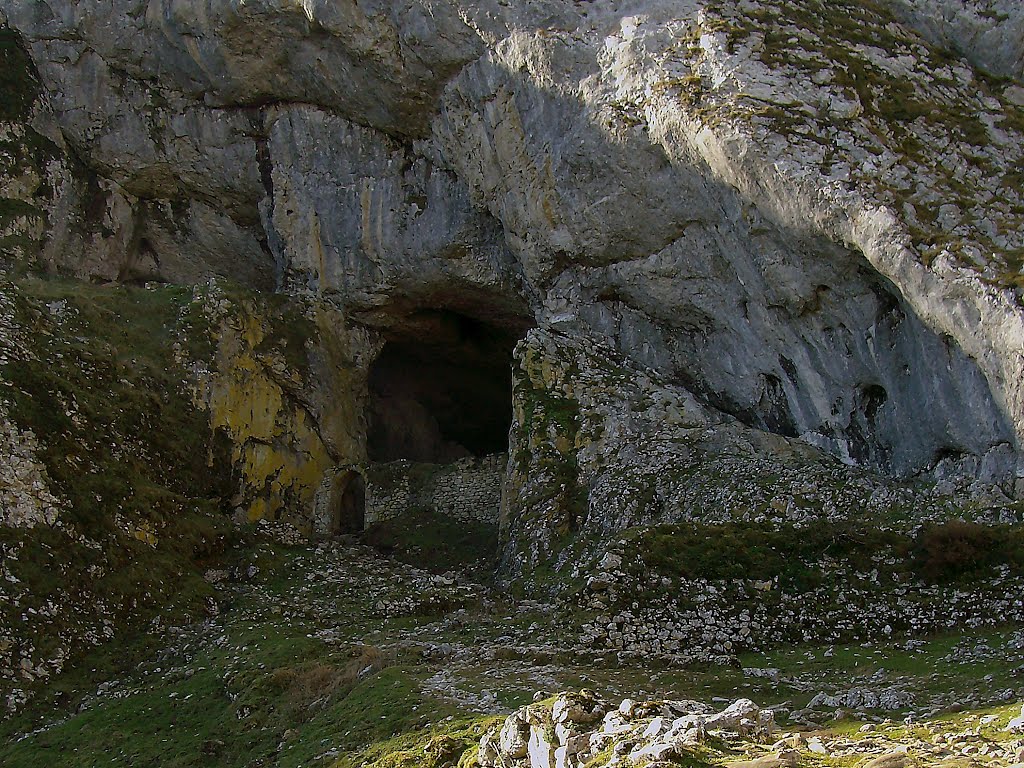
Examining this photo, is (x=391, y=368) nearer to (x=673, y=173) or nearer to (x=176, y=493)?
(x=176, y=493)

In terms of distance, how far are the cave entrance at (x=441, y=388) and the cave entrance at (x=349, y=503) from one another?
9.67 ft

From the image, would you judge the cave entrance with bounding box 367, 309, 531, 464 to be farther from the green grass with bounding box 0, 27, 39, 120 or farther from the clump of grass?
the clump of grass

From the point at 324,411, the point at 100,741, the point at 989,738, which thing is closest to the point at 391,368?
the point at 324,411

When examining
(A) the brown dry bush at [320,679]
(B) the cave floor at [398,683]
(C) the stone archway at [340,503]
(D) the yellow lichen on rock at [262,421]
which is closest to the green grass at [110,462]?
(D) the yellow lichen on rock at [262,421]

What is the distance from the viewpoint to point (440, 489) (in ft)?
111

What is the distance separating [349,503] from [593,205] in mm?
13939

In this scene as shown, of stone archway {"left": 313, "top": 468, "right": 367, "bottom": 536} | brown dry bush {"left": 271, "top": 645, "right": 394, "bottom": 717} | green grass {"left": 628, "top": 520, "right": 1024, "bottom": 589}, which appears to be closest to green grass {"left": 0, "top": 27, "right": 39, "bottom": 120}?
stone archway {"left": 313, "top": 468, "right": 367, "bottom": 536}

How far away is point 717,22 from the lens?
28062 millimetres

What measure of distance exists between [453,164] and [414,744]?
80.6ft

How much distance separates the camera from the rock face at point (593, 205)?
24.0 m

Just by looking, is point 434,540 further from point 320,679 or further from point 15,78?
point 15,78

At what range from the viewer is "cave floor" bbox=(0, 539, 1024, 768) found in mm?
13086

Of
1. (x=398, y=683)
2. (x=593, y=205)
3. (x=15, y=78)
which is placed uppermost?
(x=15, y=78)

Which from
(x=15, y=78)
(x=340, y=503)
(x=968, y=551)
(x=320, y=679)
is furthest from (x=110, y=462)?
(x=15, y=78)
